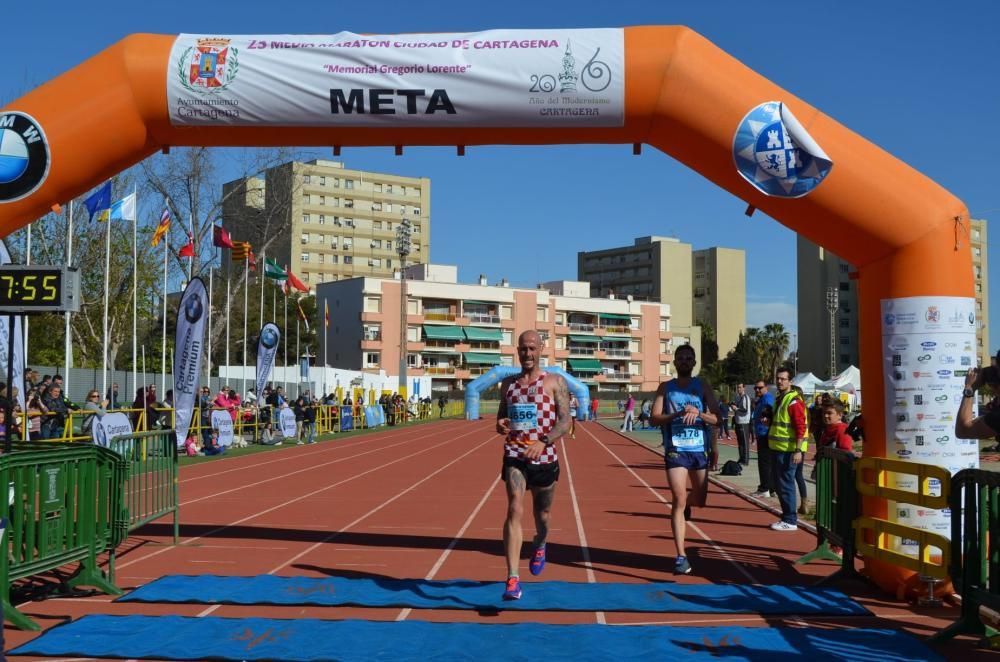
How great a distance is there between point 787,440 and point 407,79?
19.4 ft

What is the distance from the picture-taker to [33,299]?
7.71 m

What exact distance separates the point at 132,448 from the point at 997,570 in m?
7.31

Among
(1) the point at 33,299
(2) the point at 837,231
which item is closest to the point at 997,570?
(2) the point at 837,231

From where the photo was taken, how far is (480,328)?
91.1 metres

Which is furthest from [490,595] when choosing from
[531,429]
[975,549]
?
[975,549]

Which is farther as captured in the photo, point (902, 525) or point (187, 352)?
point (187, 352)

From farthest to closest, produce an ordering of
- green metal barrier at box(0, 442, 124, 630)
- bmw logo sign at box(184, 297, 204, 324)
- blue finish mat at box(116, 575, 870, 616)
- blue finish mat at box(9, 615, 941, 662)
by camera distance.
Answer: bmw logo sign at box(184, 297, 204, 324), blue finish mat at box(116, 575, 870, 616), green metal barrier at box(0, 442, 124, 630), blue finish mat at box(9, 615, 941, 662)

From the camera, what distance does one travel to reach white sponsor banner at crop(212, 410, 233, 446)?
966 inches

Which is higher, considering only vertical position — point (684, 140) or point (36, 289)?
point (684, 140)

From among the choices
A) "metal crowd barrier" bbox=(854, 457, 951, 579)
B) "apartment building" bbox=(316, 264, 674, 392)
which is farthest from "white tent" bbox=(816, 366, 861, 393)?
"apartment building" bbox=(316, 264, 674, 392)

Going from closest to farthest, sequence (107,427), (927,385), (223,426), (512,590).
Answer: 1. (512,590)
2. (927,385)
3. (107,427)
4. (223,426)

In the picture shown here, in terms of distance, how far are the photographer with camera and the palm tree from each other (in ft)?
337

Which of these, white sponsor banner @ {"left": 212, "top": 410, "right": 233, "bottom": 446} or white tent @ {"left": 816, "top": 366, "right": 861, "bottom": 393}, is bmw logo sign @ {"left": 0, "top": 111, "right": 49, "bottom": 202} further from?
white tent @ {"left": 816, "top": 366, "right": 861, "bottom": 393}

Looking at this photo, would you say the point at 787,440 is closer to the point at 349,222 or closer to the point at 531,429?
the point at 531,429
